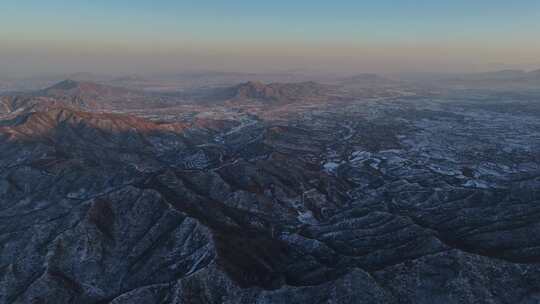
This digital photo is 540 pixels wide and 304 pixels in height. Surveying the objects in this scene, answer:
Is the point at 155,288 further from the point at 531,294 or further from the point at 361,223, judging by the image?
the point at 531,294

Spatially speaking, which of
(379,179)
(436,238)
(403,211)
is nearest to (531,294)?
(436,238)

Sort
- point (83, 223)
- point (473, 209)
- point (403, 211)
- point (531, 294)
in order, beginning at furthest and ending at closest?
point (403, 211) → point (473, 209) → point (83, 223) → point (531, 294)

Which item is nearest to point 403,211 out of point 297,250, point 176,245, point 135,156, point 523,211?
point 523,211

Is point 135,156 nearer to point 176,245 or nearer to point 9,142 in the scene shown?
point 9,142

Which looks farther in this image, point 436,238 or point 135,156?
point 135,156

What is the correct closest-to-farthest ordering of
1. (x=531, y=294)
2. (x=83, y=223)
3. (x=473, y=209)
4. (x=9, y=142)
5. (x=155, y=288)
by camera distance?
(x=531, y=294) < (x=155, y=288) < (x=83, y=223) < (x=473, y=209) < (x=9, y=142)

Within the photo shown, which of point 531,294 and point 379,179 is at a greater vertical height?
point 531,294

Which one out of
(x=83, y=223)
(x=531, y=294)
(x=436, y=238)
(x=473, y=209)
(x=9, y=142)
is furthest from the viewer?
(x=9, y=142)

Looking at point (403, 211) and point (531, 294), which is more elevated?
point (531, 294)

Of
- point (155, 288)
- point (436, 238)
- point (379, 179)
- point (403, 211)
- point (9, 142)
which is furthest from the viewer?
point (9, 142)
